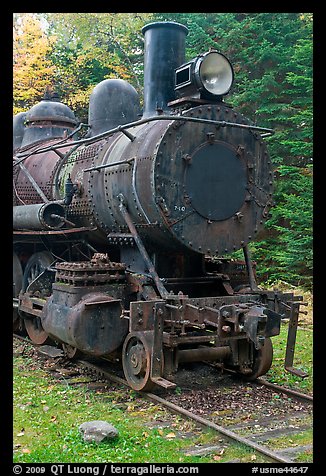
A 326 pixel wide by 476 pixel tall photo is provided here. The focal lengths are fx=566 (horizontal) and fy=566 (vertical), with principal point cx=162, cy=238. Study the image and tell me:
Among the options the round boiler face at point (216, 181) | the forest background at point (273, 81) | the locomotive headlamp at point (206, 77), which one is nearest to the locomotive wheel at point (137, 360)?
the round boiler face at point (216, 181)

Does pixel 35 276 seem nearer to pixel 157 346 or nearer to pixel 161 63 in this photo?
pixel 157 346

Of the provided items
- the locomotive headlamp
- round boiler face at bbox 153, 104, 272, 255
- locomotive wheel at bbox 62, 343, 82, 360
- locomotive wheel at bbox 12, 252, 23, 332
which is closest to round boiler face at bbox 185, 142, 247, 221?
round boiler face at bbox 153, 104, 272, 255

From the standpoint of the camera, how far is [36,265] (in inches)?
332

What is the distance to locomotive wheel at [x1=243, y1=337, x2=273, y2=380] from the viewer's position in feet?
20.8

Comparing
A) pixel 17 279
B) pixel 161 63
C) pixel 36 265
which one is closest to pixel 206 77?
pixel 161 63

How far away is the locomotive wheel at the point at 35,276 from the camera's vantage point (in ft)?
26.6

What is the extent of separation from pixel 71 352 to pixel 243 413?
255 centimetres

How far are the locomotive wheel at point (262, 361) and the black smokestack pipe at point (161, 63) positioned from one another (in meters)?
3.06

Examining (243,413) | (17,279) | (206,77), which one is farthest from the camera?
(17,279)

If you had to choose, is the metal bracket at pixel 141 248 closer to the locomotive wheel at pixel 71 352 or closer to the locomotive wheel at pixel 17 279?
the locomotive wheel at pixel 71 352

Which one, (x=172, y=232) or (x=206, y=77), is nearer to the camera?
(x=172, y=232)

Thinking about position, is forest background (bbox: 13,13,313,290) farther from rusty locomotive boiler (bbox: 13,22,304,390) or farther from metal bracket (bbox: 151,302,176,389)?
metal bracket (bbox: 151,302,176,389)

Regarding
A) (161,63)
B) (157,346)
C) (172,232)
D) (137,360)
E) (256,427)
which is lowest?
(256,427)
